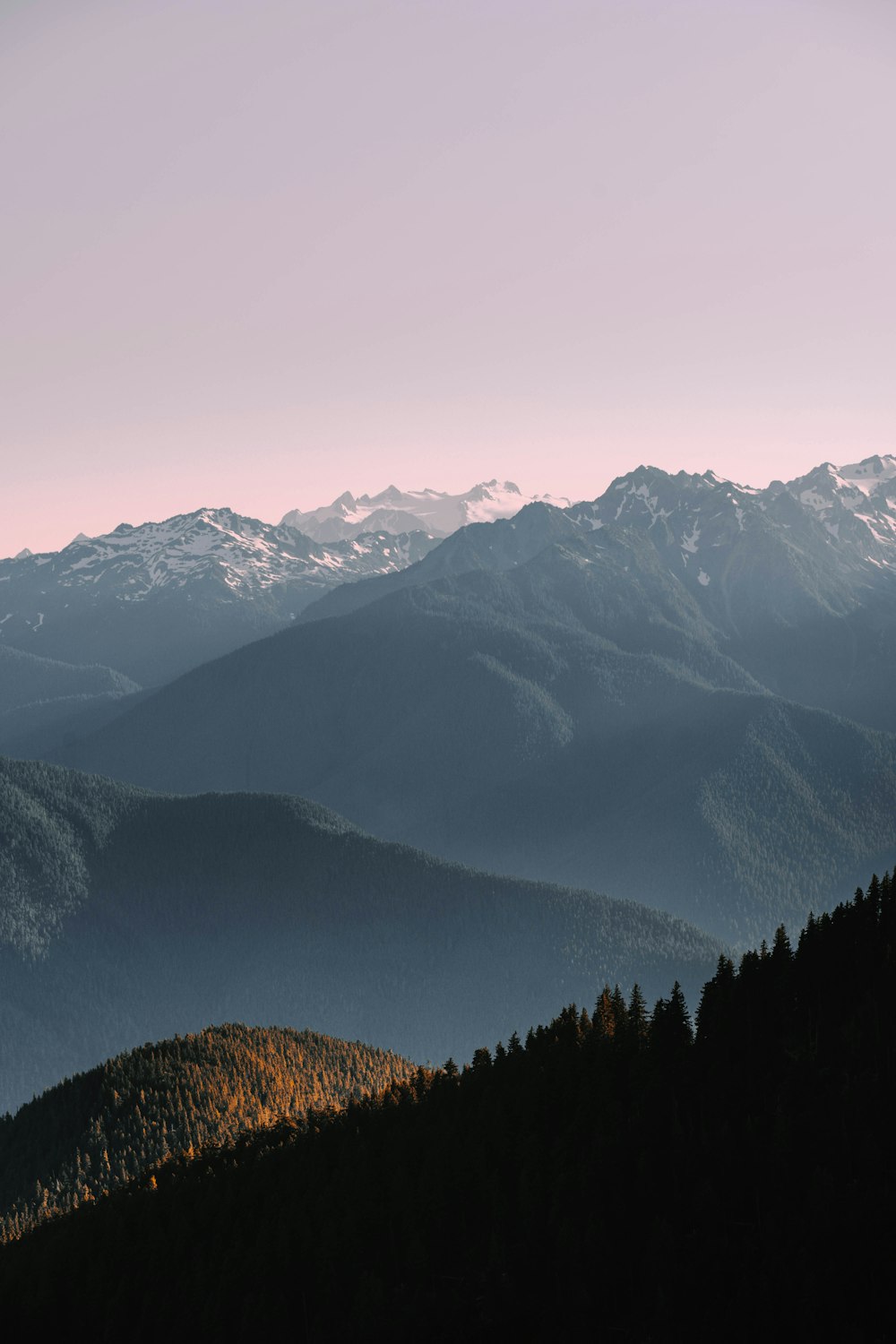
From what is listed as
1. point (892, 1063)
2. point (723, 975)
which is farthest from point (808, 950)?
point (892, 1063)

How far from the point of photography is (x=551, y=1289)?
156875 mm

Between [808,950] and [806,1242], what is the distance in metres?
46.9

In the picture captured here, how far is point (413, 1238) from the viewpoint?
168m

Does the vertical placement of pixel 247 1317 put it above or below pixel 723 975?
below

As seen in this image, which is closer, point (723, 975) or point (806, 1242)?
point (806, 1242)

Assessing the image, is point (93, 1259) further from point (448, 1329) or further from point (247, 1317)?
point (448, 1329)

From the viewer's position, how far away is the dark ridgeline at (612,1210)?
148 metres

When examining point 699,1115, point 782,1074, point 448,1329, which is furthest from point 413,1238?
point 782,1074

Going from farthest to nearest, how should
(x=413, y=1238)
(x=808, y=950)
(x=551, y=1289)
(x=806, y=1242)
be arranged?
(x=808, y=950)
(x=413, y=1238)
(x=551, y=1289)
(x=806, y=1242)

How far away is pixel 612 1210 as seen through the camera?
16212cm

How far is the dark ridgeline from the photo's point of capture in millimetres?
148500

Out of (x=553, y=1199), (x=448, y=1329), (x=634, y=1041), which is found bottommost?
(x=448, y=1329)

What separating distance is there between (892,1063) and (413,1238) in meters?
64.5

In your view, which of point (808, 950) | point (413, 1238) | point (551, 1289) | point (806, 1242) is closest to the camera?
point (806, 1242)
